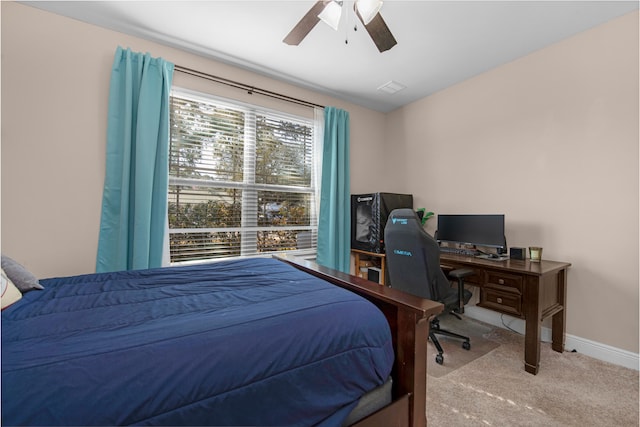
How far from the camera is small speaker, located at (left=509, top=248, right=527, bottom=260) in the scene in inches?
93.9

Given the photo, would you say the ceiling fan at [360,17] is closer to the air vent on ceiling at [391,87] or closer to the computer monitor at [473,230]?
the air vent on ceiling at [391,87]

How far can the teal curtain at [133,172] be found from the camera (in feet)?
7.20

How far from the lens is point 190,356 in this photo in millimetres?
765

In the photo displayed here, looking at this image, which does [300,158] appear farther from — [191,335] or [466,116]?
[191,335]

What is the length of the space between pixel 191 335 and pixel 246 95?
2.67m

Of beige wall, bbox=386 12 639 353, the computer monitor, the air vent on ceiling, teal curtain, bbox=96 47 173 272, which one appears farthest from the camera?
the air vent on ceiling

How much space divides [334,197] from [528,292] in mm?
2054

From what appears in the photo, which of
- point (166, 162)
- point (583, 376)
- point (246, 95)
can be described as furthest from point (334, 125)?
point (583, 376)

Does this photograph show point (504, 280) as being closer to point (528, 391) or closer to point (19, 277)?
point (528, 391)

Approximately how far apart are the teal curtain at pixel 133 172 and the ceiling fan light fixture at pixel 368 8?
6.02 feet

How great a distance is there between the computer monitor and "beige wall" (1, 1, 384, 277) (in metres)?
3.31

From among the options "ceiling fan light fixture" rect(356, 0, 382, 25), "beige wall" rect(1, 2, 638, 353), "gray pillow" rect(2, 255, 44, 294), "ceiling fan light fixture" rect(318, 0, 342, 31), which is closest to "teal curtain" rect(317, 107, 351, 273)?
"beige wall" rect(1, 2, 638, 353)

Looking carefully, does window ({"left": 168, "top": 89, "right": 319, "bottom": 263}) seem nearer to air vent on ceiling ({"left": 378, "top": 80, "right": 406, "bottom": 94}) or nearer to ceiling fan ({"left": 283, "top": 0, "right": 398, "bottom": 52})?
air vent on ceiling ({"left": 378, "top": 80, "right": 406, "bottom": 94})

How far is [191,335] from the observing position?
826 mm
